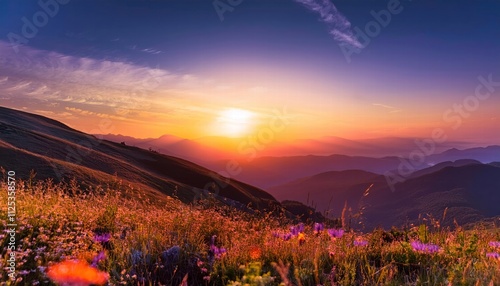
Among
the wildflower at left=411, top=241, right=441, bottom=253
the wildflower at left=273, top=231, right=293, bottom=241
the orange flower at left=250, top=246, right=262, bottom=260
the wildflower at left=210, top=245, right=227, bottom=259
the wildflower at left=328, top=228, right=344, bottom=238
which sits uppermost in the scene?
the wildflower at left=411, top=241, right=441, bottom=253

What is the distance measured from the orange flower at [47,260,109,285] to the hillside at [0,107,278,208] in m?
5.50

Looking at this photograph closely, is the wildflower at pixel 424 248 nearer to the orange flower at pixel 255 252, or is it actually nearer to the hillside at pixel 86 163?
the orange flower at pixel 255 252

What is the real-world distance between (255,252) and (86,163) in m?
50.6

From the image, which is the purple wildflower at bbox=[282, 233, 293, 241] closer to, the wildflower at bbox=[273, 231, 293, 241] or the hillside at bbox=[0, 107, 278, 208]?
the wildflower at bbox=[273, 231, 293, 241]

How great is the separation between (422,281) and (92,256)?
4254mm

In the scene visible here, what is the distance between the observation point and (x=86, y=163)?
168 ft

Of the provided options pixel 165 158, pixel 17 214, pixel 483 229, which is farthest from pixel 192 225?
pixel 165 158

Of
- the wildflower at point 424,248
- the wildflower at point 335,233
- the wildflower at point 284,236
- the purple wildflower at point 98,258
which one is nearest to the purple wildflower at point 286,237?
the wildflower at point 284,236

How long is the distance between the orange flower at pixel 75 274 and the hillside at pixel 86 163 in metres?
5.50

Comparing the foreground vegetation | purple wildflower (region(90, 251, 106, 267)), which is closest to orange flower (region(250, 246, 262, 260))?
the foreground vegetation

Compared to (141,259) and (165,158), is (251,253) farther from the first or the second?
(165,158)

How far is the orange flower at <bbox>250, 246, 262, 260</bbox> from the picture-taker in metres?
5.39

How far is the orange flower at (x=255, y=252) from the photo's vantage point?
539cm

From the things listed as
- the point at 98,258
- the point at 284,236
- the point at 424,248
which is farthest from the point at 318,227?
the point at 98,258
